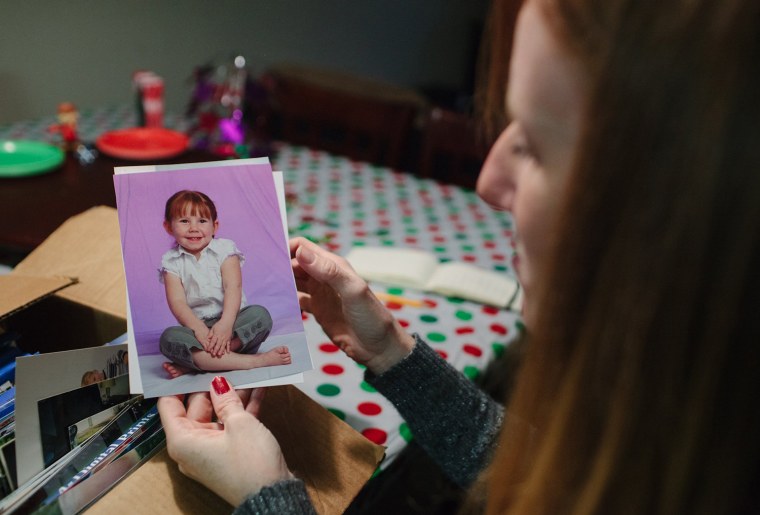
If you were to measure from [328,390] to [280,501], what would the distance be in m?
0.29

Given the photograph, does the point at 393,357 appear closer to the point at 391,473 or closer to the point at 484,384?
the point at 391,473

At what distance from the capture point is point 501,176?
1.56 feet

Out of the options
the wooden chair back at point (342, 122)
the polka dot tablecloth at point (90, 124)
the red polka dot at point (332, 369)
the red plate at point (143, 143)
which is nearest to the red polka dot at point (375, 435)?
the red polka dot at point (332, 369)

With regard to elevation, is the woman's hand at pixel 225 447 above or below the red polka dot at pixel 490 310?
above

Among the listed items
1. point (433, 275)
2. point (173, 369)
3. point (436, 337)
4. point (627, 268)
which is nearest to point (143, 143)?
point (433, 275)

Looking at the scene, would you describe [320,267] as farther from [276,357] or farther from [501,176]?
[501,176]

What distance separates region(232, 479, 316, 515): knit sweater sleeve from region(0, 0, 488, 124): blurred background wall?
1.33 m

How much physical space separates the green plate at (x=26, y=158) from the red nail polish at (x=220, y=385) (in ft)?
2.84

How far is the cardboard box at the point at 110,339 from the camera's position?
20.0 inches

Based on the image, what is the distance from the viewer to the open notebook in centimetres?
104

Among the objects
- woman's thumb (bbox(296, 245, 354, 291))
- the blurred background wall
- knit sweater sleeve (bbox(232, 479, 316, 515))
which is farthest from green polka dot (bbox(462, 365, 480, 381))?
the blurred background wall

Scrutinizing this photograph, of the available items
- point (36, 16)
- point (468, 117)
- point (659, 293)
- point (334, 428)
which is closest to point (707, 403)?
point (659, 293)

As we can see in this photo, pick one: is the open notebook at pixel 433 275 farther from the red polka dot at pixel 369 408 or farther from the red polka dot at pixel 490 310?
the red polka dot at pixel 369 408

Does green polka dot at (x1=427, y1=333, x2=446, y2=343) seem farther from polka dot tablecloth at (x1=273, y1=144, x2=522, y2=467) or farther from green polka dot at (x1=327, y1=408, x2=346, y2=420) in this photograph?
green polka dot at (x1=327, y1=408, x2=346, y2=420)
